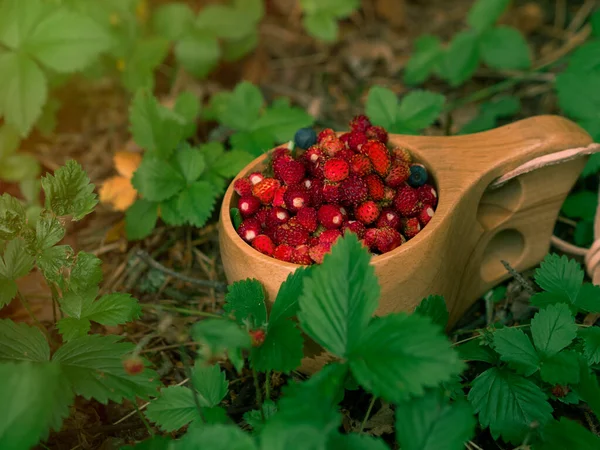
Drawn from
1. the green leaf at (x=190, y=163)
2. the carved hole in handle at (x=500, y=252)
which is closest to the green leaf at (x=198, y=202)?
the green leaf at (x=190, y=163)

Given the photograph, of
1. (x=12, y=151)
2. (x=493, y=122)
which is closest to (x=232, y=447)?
(x=12, y=151)

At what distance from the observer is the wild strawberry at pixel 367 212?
1506 millimetres

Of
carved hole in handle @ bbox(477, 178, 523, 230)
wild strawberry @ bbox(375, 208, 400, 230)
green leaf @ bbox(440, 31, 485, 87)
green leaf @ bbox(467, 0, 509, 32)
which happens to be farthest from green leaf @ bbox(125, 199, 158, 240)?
green leaf @ bbox(467, 0, 509, 32)

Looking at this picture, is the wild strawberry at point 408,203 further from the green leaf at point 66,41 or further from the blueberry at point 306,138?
the green leaf at point 66,41

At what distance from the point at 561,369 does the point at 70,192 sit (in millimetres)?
1171

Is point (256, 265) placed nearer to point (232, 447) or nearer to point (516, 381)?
point (232, 447)

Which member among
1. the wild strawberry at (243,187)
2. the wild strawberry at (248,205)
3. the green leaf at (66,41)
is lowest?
the wild strawberry at (248,205)

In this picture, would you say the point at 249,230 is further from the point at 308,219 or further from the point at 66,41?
the point at 66,41

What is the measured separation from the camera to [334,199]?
1.53m

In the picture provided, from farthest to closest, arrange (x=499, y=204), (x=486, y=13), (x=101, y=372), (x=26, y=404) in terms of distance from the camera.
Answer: (x=486, y=13), (x=499, y=204), (x=101, y=372), (x=26, y=404)

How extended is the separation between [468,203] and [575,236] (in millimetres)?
601

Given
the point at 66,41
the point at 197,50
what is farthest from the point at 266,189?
the point at 197,50

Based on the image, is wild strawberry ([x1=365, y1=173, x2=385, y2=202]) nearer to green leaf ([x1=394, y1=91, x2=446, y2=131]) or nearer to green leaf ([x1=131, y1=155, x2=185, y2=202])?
green leaf ([x1=394, y1=91, x2=446, y2=131])

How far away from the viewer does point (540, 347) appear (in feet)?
4.56
